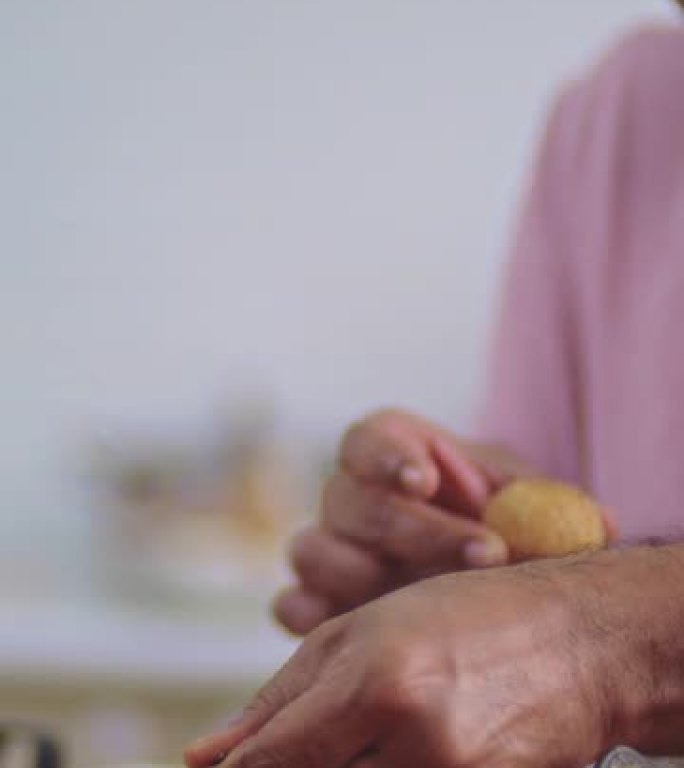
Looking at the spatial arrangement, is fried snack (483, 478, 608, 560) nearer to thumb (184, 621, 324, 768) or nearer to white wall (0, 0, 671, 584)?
thumb (184, 621, 324, 768)

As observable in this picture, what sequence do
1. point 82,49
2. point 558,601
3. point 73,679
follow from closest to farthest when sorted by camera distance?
point 558,601 → point 73,679 → point 82,49

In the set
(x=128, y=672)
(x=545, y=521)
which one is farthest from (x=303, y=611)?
(x=128, y=672)

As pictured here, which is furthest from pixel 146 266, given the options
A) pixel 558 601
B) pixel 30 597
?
pixel 558 601

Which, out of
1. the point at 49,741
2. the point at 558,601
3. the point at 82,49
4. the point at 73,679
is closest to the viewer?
the point at 558,601

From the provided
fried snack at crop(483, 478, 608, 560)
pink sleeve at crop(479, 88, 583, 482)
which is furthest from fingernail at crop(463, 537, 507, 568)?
pink sleeve at crop(479, 88, 583, 482)

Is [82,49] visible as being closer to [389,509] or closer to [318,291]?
[318,291]

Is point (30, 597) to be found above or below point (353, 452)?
below

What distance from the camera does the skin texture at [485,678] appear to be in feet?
1.16

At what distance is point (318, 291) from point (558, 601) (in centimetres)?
122

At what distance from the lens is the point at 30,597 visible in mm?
1453

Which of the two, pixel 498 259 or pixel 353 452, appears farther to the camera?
pixel 498 259

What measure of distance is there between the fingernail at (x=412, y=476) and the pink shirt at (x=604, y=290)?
0.52ft

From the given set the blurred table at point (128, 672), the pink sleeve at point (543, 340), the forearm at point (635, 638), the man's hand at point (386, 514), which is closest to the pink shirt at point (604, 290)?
the pink sleeve at point (543, 340)

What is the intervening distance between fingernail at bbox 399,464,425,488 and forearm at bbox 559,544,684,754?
8.0 inches
